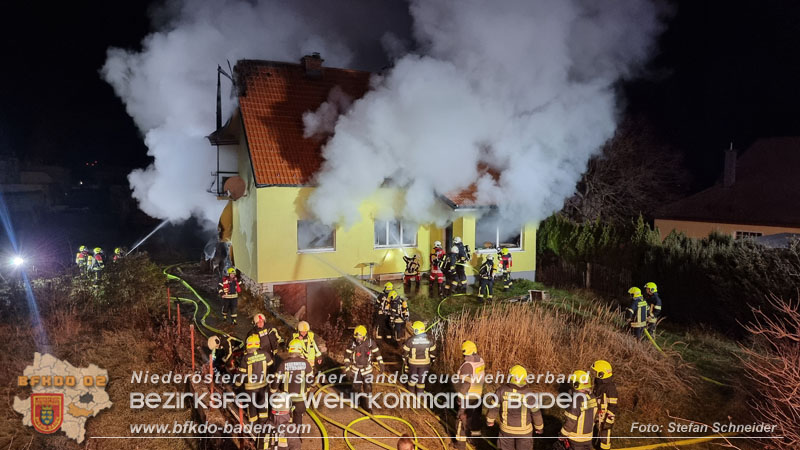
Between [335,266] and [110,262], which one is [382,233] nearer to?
[335,266]

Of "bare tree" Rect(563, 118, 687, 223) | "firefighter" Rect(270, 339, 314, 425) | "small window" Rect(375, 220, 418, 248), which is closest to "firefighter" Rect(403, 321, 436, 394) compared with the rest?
"firefighter" Rect(270, 339, 314, 425)

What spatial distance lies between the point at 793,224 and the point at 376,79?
18.0m

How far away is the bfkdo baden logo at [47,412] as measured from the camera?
22.3ft

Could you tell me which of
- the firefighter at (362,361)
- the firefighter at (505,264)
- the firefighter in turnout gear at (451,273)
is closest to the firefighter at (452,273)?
the firefighter in turnout gear at (451,273)

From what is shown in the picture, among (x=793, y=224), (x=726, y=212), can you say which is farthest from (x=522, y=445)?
(x=726, y=212)

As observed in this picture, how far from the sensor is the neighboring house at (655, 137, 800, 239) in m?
20.7

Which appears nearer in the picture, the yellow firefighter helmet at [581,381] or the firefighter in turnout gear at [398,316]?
the yellow firefighter helmet at [581,381]

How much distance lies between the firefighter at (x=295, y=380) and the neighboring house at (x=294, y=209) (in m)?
7.41

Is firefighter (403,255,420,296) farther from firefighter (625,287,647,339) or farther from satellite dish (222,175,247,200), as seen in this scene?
firefighter (625,287,647,339)

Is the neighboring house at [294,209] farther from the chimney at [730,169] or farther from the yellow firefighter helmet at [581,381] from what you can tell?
the chimney at [730,169]

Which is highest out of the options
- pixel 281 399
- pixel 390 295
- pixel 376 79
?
pixel 376 79

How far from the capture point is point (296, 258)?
1419cm

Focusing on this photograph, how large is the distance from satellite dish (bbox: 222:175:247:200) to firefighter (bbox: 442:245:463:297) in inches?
264

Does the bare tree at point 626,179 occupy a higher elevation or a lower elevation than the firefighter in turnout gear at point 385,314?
higher
